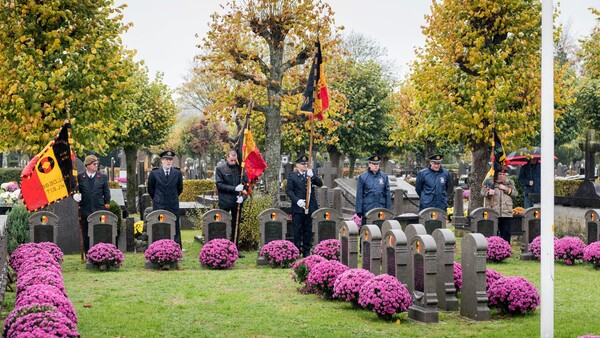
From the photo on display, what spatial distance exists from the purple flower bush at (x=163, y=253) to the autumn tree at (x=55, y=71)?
209 inches

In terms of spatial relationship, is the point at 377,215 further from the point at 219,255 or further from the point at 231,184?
the point at 219,255

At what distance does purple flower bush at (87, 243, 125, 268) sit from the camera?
1652cm

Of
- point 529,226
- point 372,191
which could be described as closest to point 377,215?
point 372,191

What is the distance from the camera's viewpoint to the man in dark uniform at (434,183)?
62.9 ft

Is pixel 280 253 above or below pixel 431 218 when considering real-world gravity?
below

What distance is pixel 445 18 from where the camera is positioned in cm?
2278

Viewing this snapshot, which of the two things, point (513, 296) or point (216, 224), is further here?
point (216, 224)

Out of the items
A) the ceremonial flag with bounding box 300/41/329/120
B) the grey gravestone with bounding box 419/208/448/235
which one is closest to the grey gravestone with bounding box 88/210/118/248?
the ceremonial flag with bounding box 300/41/329/120

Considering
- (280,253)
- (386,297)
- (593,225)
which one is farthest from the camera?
(593,225)

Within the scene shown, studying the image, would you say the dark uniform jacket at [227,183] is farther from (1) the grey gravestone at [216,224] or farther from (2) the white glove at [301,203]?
(2) the white glove at [301,203]

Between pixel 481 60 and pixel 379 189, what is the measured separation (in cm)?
534

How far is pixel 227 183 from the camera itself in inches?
747

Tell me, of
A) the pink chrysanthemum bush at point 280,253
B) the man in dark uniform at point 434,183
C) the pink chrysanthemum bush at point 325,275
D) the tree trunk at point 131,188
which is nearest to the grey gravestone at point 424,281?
the pink chrysanthemum bush at point 325,275

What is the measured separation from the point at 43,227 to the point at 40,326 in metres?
9.26
